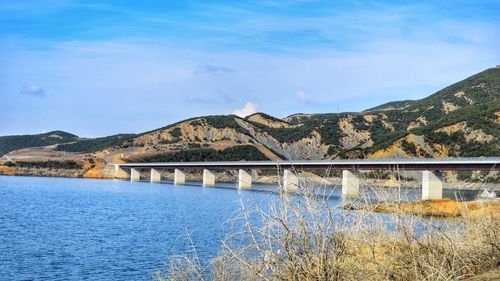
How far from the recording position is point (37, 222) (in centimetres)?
4147

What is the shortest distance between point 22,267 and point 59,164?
531ft

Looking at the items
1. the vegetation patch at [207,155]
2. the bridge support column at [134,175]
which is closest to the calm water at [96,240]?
the bridge support column at [134,175]

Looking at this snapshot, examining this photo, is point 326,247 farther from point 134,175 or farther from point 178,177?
point 134,175

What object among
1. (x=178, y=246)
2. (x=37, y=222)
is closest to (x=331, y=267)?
(x=178, y=246)

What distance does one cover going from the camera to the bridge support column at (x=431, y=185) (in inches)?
2968

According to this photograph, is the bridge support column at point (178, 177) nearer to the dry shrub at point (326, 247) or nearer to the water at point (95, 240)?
the water at point (95, 240)

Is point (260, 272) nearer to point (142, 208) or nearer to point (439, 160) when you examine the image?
point (142, 208)

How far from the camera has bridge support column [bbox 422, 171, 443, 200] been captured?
7538cm

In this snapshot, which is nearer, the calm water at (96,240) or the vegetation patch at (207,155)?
the calm water at (96,240)

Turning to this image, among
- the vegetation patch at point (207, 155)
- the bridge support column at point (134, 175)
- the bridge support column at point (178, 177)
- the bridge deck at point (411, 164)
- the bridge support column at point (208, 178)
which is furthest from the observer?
the vegetation patch at point (207, 155)

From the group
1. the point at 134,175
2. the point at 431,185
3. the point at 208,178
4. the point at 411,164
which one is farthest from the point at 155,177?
the point at 431,185

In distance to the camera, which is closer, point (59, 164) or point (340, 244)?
point (340, 244)

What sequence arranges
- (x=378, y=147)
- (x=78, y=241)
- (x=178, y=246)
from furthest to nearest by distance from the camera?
(x=378, y=147) < (x=78, y=241) < (x=178, y=246)

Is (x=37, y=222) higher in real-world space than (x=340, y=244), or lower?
lower
